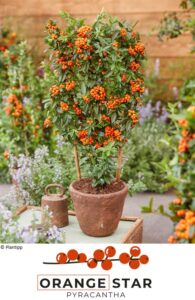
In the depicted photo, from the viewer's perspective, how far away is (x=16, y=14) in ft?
15.3

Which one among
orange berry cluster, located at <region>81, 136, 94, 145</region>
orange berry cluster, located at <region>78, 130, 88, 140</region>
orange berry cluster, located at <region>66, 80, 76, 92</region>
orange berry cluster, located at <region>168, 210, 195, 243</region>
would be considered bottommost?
orange berry cluster, located at <region>168, 210, 195, 243</region>

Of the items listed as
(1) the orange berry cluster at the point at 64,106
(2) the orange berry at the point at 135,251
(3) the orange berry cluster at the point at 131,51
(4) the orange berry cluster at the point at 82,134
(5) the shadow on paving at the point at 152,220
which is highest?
(3) the orange berry cluster at the point at 131,51

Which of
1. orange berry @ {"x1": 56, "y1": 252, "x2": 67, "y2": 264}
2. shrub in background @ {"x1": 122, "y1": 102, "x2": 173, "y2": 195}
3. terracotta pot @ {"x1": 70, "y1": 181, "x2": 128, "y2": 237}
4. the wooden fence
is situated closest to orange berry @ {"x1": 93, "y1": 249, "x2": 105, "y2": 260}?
orange berry @ {"x1": 56, "y1": 252, "x2": 67, "y2": 264}

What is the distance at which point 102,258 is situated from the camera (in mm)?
1830

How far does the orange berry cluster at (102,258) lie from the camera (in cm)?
182

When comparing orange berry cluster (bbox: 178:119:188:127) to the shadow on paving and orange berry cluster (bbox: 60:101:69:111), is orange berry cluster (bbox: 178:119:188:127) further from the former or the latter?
the shadow on paving

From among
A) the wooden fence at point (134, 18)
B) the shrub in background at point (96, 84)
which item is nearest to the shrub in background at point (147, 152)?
the wooden fence at point (134, 18)

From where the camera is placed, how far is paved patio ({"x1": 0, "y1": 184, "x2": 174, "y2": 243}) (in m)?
3.14

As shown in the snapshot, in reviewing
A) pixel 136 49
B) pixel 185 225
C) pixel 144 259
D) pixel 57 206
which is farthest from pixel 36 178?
pixel 185 225

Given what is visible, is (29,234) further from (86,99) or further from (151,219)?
(151,219)

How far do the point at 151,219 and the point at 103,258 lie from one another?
5.32 feet

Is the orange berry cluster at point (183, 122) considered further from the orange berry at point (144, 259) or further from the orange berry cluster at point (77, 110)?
the orange berry cluster at point (77, 110)

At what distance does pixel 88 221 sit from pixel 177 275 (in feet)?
2.42

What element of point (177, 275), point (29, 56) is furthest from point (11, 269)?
point (29, 56)
